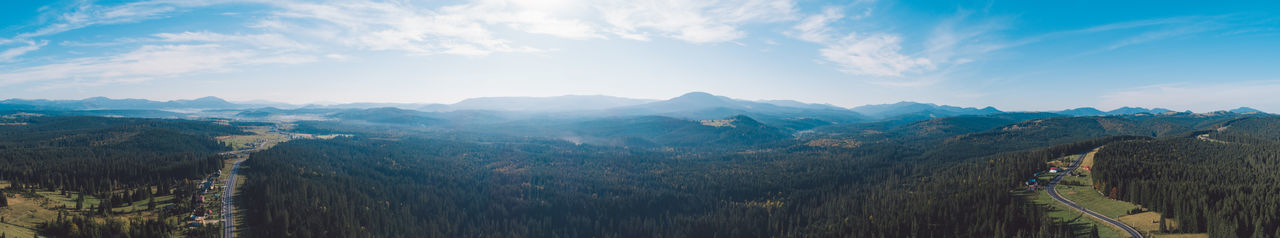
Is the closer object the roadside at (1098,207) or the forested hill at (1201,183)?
the forested hill at (1201,183)

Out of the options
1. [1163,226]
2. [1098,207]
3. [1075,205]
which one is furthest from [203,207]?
[1098,207]

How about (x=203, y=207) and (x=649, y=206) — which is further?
(x=649, y=206)

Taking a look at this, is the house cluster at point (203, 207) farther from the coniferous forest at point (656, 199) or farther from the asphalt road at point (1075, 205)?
the asphalt road at point (1075, 205)

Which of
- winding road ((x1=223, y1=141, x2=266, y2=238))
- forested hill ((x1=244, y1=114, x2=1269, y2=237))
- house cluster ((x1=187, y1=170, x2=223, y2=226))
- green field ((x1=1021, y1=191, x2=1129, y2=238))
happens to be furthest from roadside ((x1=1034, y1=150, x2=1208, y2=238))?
house cluster ((x1=187, y1=170, x2=223, y2=226))

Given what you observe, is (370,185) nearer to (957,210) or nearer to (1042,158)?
(957,210)

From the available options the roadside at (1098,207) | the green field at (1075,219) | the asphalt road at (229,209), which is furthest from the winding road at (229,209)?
the roadside at (1098,207)

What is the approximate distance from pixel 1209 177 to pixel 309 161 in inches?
10877

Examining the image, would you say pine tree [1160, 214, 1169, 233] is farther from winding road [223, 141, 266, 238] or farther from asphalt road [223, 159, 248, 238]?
asphalt road [223, 159, 248, 238]

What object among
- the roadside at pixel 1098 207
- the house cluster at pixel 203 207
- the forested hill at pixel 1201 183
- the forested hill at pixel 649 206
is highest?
the forested hill at pixel 1201 183

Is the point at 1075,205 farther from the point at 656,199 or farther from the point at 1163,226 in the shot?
the point at 656,199

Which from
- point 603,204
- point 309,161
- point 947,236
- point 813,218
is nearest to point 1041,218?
point 947,236

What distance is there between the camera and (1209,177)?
10162 centimetres

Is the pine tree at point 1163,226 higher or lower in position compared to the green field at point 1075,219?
higher

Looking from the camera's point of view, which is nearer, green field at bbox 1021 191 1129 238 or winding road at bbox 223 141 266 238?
green field at bbox 1021 191 1129 238
